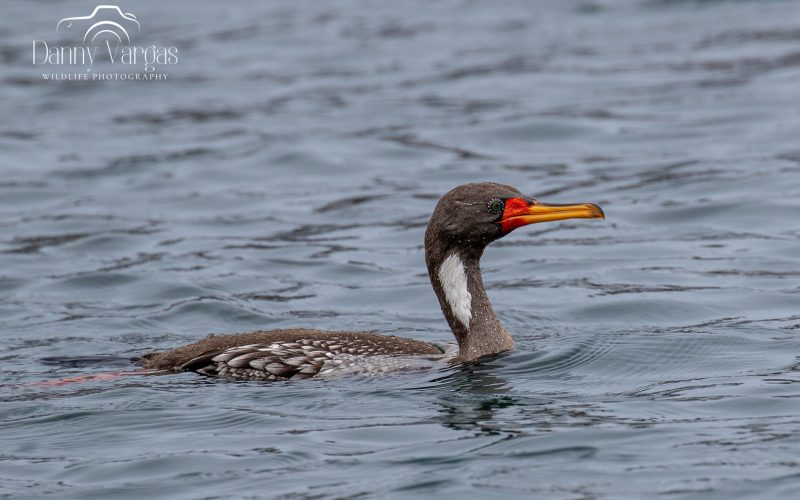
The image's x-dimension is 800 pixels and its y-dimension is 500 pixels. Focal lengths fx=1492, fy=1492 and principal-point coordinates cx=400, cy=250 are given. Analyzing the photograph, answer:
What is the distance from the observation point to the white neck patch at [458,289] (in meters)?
10.6

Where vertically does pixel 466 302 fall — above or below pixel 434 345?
above

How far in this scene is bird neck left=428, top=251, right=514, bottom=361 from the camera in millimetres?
10555

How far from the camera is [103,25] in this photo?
99.2 feet

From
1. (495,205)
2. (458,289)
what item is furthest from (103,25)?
(495,205)

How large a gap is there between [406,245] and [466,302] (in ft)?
16.9

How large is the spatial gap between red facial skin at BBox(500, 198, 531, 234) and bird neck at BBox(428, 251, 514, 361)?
1.41 feet

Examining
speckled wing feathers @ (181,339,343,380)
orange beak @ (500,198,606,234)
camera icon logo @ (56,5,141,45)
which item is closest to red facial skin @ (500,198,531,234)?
orange beak @ (500,198,606,234)

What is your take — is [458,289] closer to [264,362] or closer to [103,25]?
[264,362]

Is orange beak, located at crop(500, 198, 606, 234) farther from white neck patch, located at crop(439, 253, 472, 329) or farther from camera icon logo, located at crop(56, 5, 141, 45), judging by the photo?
camera icon logo, located at crop(56, 5, 141, 45)

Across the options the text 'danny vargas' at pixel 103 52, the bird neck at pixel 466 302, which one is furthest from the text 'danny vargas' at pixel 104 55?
the bird neck at pixel 466 302

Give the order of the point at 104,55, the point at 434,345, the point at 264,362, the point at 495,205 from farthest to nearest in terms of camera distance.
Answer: the point at 104,55 < the point at 434,345 < the point at 495,205 < the point at 264,362

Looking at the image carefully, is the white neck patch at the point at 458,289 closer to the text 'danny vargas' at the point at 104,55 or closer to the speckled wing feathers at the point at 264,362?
the speckled wing feathers at the point at 264,362

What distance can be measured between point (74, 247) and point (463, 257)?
660 cm

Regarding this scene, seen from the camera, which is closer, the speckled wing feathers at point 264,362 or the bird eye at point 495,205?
the speckled wing feathers at point 264,362
